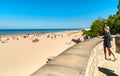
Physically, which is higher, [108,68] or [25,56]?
[108,68]

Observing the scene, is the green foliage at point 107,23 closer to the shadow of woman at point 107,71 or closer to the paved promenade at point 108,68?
the paved promenade at point 108,68

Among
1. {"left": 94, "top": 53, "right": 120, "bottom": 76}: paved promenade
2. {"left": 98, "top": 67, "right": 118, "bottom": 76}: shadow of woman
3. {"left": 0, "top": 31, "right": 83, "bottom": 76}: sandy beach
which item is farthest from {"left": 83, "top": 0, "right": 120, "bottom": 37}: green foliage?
{"left": 98, "top": 67, "right": 118, "bottom": 76}: shadow of woman

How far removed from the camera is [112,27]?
20.0 metres

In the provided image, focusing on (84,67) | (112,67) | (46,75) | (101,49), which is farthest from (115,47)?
(46,75)

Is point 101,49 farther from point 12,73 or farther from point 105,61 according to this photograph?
point 12,73

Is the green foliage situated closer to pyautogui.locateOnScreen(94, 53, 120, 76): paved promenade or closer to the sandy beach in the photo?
the sandy beach

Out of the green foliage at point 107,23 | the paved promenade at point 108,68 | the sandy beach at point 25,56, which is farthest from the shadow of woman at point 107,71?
the green foliage at point 107,23

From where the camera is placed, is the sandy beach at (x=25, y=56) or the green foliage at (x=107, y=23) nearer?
the sandy beach at (x=25, y=56)

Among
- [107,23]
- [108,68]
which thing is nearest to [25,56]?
[107,23]

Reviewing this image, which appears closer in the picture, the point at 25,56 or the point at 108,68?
the point at 108,68

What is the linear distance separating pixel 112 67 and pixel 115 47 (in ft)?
9.91

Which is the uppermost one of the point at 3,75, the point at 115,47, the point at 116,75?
the point at 115,47

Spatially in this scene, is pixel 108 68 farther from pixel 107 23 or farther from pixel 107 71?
pixel 107 23

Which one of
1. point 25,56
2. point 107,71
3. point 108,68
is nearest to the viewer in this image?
point 107,71
